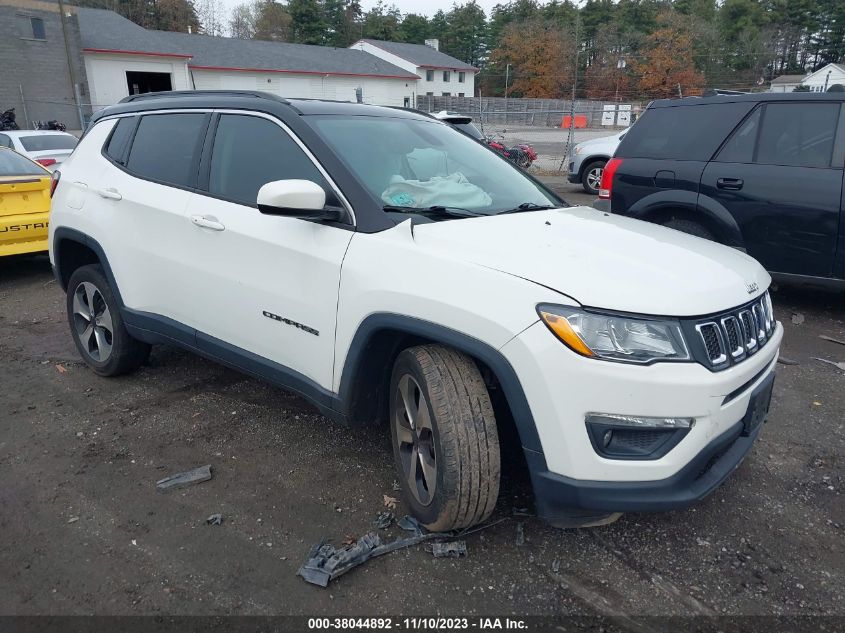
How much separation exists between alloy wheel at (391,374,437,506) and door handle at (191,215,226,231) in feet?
4.39

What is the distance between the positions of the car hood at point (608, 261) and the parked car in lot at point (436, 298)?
0.04 feet

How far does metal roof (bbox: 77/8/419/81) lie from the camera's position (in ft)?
112

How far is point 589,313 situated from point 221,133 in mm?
2363

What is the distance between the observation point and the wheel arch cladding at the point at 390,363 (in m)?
2.33

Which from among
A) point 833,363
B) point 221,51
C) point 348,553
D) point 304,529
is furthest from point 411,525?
point 221,51

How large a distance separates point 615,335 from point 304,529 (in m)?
1.61

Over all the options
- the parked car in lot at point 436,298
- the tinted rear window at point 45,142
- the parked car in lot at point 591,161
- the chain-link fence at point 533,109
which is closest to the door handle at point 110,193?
the parked car in lot at point 436,298

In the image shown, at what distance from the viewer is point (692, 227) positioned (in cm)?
584

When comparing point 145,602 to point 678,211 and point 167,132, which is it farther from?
point 678,211

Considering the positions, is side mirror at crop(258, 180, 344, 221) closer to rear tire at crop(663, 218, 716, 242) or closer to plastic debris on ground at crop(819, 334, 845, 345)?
rear tire at crop(663, 218, 716, 242)

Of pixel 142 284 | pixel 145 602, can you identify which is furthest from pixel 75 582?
pixel 142 284

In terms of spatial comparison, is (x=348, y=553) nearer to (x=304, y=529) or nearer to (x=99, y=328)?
(x=304, y=529)

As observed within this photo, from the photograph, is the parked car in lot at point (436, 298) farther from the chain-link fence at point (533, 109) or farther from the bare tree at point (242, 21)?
the bare tree at point (242, 21)

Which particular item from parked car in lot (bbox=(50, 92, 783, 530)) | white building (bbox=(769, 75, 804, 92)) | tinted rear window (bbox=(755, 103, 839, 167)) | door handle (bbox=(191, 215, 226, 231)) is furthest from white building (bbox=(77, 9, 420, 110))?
door handle (bbox=(191, 215, 226, 231))
